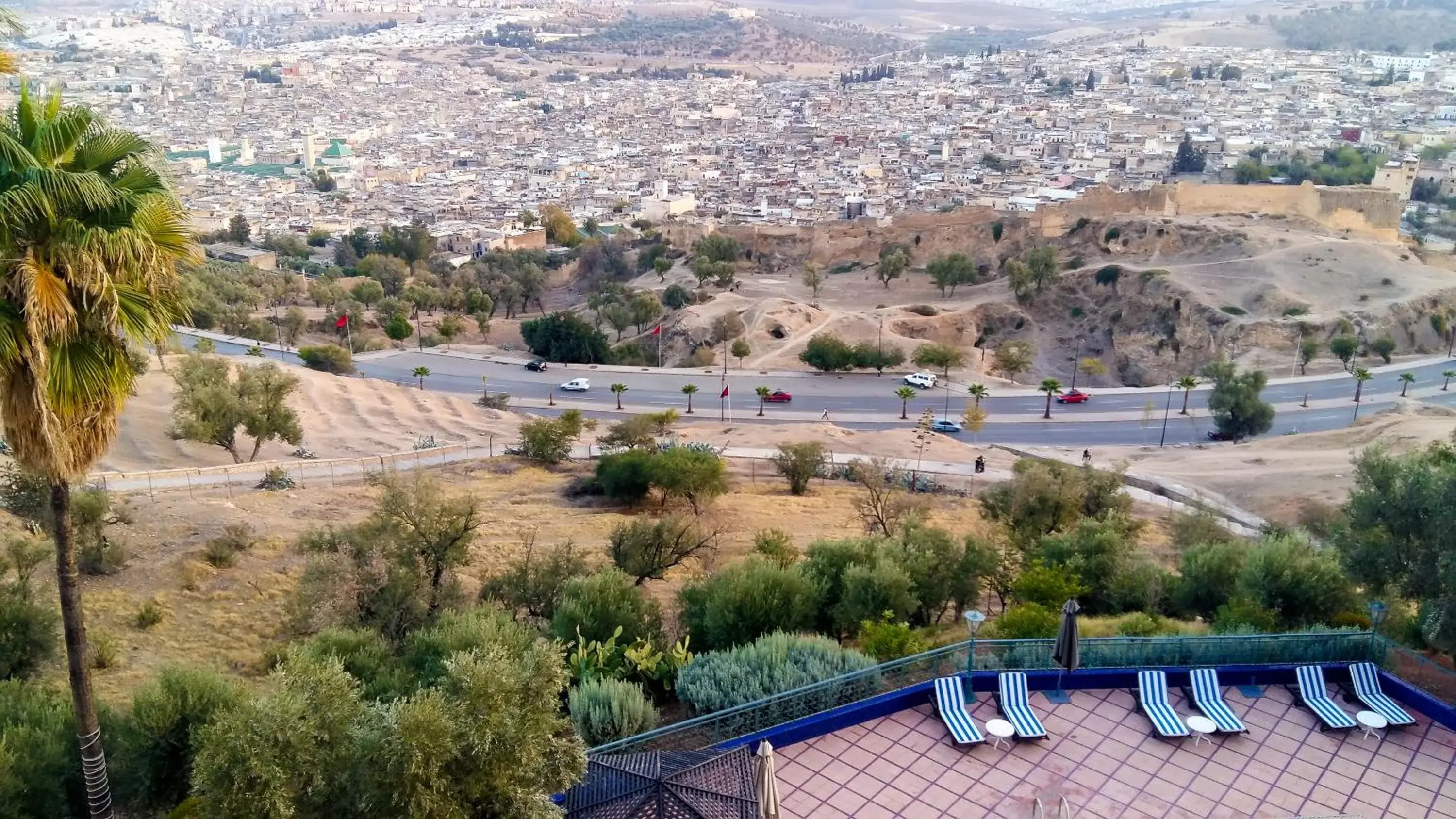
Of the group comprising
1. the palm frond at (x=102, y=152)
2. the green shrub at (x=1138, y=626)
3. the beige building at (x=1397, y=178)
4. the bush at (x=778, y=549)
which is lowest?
the beige building at (x=1397, y=178)

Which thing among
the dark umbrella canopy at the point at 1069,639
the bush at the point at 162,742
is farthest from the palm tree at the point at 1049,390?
the bush at the point at 162,742

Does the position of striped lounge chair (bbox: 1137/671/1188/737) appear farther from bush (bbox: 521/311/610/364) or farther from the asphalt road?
bush (bbox: 521/311/610/364)

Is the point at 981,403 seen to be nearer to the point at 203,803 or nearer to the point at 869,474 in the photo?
the point at 869,474

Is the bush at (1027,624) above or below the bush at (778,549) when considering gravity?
above

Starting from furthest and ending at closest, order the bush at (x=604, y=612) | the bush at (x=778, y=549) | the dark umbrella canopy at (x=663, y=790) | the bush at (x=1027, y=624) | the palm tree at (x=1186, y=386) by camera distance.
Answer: the palm tree at (x=1186, y=386) < the bush at (x=778, y=549) < the bush at (x=604, y=612) < the bush at (x=1027, y=624) < the dark umbrella canopy at (x=663, y=790)

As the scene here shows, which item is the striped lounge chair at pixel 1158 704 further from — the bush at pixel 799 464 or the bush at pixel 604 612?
the bush at pixel 799 464

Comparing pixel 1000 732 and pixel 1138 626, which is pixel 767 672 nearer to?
pixel 1000 732
